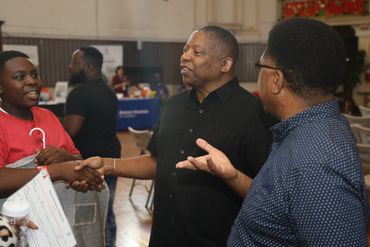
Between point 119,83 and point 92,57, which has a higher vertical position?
point 92,57

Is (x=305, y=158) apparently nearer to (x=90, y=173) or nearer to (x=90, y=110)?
(x=90, y=173)

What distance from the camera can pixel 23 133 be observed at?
5.91 ft

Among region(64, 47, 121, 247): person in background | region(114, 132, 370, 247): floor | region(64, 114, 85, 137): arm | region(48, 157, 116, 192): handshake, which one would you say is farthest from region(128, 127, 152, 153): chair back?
region(48, 157, 116, 192): handshake

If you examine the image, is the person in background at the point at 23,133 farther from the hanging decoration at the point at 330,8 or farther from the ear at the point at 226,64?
the hanging decoration at the point at 330,8

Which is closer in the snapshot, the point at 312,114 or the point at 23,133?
the point at 312,114

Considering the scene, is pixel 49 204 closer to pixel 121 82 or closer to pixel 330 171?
pixel 330 171

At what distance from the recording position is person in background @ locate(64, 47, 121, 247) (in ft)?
10.3

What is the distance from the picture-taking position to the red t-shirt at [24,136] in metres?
1.74

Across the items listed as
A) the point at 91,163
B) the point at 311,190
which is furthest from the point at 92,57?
the point at 311,190

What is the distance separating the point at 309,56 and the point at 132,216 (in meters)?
4.01

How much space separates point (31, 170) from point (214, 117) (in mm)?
790

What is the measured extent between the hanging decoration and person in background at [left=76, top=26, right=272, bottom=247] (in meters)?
12.3

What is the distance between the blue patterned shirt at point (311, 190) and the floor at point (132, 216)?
119 inches

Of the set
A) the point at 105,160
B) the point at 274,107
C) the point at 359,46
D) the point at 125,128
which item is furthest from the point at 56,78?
the point at 274,107
